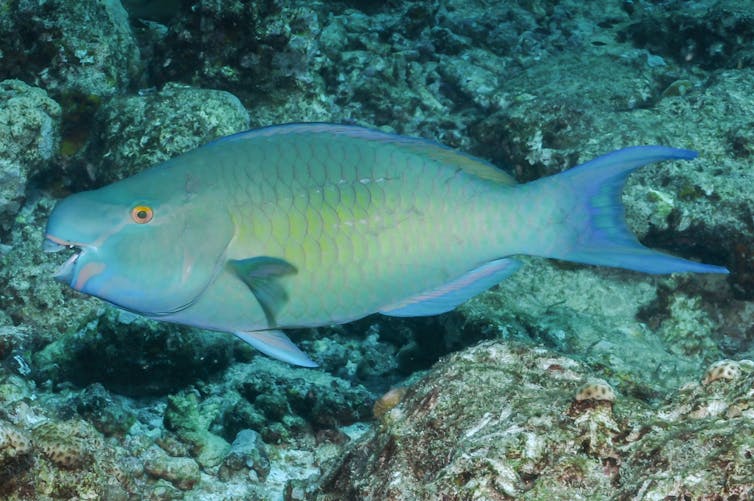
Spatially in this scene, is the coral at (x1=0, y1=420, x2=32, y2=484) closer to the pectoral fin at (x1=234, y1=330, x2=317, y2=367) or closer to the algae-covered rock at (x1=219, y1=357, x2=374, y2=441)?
the pectoral fin at (x1=234, y1=330, x2=317, y2=367)

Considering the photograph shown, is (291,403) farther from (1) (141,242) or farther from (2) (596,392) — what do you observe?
(2) (596,392)

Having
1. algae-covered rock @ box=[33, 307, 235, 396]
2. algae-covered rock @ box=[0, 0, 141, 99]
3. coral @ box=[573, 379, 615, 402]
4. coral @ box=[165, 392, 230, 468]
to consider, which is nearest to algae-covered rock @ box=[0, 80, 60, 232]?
algae-covered rock @ box=[0, 0, 141, 99]

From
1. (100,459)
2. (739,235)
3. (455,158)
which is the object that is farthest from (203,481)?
(739,235)

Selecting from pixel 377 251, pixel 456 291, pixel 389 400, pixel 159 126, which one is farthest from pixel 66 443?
pixel 159 126

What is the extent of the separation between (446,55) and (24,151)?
17.2 feet

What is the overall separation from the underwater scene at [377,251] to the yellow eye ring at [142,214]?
0.01 m

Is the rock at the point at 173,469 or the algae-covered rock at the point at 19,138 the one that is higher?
the algae-covered rock at the point at 19,138

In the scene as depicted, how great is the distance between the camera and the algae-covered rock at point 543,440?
1830 millimetres

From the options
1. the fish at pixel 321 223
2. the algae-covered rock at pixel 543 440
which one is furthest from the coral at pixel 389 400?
the fish at pixel 321 223

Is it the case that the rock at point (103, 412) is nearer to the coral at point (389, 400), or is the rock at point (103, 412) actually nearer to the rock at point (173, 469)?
the rock at point (173, 469)

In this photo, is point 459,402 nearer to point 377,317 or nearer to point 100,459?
point 100,459

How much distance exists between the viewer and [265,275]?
2.62 metres

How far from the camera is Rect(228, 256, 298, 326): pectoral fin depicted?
A: 2.60 meters

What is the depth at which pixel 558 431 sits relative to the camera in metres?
2.16
